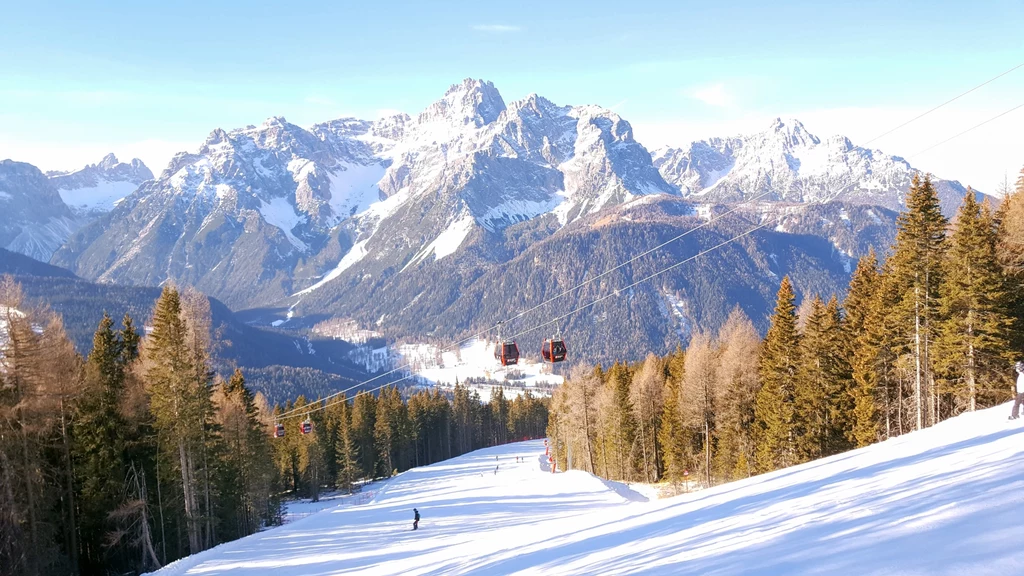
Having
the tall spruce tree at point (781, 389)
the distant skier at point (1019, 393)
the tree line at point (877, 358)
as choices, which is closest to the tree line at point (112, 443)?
the tall spruce tree at point (781, 389)

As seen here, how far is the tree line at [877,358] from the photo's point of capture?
108 feet

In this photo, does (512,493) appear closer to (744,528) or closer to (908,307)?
(908,307)

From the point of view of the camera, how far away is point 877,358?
38.6m

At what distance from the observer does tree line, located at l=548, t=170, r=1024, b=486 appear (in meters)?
33.0

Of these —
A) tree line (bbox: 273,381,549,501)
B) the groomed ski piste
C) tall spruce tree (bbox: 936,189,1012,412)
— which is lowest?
tree line (bbox: 273,381,549,501)

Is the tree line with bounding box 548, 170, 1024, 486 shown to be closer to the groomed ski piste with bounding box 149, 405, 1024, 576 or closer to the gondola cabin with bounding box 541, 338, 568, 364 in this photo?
the groomed ski piste with bounding box 149, 405, 1024, 576

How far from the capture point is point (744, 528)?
12.6m

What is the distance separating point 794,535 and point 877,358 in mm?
32310

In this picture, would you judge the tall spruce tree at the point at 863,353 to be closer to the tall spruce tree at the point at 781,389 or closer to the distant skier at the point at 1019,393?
the tall spruce tree at the point at 781,389

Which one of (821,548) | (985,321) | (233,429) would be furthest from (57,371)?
(985,321)

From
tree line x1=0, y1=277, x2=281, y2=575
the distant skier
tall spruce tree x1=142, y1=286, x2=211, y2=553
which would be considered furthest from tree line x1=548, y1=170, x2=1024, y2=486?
tree line x1=0, y1=277, x2=281, y2=575

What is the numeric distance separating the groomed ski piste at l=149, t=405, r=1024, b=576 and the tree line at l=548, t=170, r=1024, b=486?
10027mm

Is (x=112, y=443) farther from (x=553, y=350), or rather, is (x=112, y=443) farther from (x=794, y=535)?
(x=794, y=535)

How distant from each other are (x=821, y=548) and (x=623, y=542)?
599 centimetres
